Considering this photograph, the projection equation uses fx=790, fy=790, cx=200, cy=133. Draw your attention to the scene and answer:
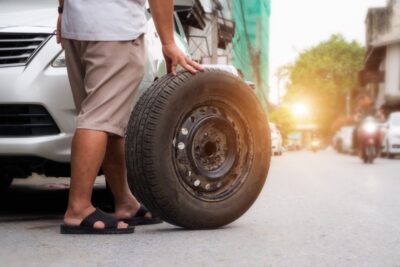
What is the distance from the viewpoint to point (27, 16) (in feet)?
15.9

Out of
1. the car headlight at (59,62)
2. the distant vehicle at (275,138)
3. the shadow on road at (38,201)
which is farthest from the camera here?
the distant vehicle at (275,138)

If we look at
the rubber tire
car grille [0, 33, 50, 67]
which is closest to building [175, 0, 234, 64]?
the rubber tire

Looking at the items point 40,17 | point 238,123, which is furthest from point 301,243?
point 40,17

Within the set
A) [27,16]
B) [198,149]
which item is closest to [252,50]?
[27,16]

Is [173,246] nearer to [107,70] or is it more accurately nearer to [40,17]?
[107,70]

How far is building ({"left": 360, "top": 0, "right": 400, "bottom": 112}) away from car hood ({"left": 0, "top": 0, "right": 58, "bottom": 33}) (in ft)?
148

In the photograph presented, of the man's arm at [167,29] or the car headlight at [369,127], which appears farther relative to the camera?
the car headlight at [369,127]

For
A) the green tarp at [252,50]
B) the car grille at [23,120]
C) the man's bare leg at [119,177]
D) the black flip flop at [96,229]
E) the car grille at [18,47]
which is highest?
the green tarp at [252,50]

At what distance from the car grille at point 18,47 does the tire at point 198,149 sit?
87cm

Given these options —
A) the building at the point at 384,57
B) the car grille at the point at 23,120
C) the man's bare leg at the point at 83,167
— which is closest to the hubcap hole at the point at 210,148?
the man's bare leg at the point at 83,167

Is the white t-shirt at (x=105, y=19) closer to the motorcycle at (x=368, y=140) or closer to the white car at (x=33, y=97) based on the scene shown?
the white car at (x=33, y=97)

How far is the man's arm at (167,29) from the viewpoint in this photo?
13.6ft

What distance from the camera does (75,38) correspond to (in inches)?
161

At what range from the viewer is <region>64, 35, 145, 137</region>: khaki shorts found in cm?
402
